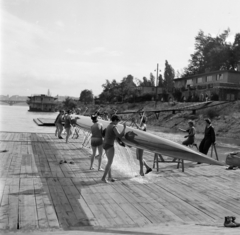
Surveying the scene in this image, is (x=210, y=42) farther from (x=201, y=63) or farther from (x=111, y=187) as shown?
(x=111, y=187)

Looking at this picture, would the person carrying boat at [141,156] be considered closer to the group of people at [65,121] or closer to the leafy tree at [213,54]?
the group of people at [65,121]

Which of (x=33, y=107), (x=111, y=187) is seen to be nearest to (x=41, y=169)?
(x=111, y=187)

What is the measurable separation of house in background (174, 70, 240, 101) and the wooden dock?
42376 millimetres

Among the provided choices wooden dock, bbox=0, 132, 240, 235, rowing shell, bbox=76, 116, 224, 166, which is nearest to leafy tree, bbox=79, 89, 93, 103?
wooden dock, bbox=0, 132, 240, 235

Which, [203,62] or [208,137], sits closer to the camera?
[208,137]

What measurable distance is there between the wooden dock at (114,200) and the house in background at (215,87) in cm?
4238

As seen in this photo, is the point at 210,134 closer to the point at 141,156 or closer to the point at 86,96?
the point at 141,156

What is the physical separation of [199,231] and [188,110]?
4575 centimetres

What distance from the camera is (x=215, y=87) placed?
54000 millimetres

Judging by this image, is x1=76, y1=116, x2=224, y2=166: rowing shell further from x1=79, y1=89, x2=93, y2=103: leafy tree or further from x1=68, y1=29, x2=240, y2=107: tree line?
x1=79, y1=89, x2=93, y2=103: leafy tree

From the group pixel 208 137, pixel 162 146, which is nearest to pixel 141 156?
pixel 162 146

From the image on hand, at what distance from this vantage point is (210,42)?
281 feet

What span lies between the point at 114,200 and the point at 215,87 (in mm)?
49401

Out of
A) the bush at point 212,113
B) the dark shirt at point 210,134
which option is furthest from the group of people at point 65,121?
the bush at point 212,113
